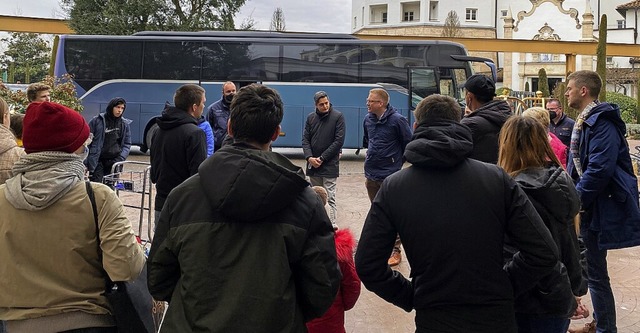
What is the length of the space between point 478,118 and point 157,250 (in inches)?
114

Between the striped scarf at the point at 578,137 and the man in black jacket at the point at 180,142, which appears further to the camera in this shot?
the man in black jacket at the point at 180,142

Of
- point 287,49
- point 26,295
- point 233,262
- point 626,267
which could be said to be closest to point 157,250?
point 233,262

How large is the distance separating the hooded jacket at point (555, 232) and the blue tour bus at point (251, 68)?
15969 mm

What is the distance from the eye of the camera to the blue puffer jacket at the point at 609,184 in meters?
4.57

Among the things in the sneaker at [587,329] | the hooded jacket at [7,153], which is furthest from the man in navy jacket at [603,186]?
the hooded jacket at [7,153]

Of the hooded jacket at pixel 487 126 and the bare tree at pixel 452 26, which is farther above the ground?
the bare tree at pixel 452 26

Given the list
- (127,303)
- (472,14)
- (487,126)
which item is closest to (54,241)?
(127,303)

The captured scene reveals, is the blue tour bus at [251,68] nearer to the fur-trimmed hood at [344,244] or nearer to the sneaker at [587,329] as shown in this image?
the sneaker at [587,329]

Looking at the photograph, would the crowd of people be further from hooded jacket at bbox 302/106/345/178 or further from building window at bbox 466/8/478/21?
building window at bbox 466/8/478/21

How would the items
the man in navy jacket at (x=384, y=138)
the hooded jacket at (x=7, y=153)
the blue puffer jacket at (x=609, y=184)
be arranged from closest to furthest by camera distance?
1. the hooded jacket at (x=7, y=153)
2. the blue puffer jacket at (x=609, y=184)
3. the man in navy jacket at (x=384, y=138)

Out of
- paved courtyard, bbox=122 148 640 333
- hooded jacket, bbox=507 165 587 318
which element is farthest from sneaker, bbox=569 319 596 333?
hooded jacket, bbox=507 165 587 318

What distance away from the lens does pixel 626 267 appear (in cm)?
764

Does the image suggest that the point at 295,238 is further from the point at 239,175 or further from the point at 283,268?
the point at 239,175

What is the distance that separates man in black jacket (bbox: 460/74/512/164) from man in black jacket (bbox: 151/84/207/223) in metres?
2.24
